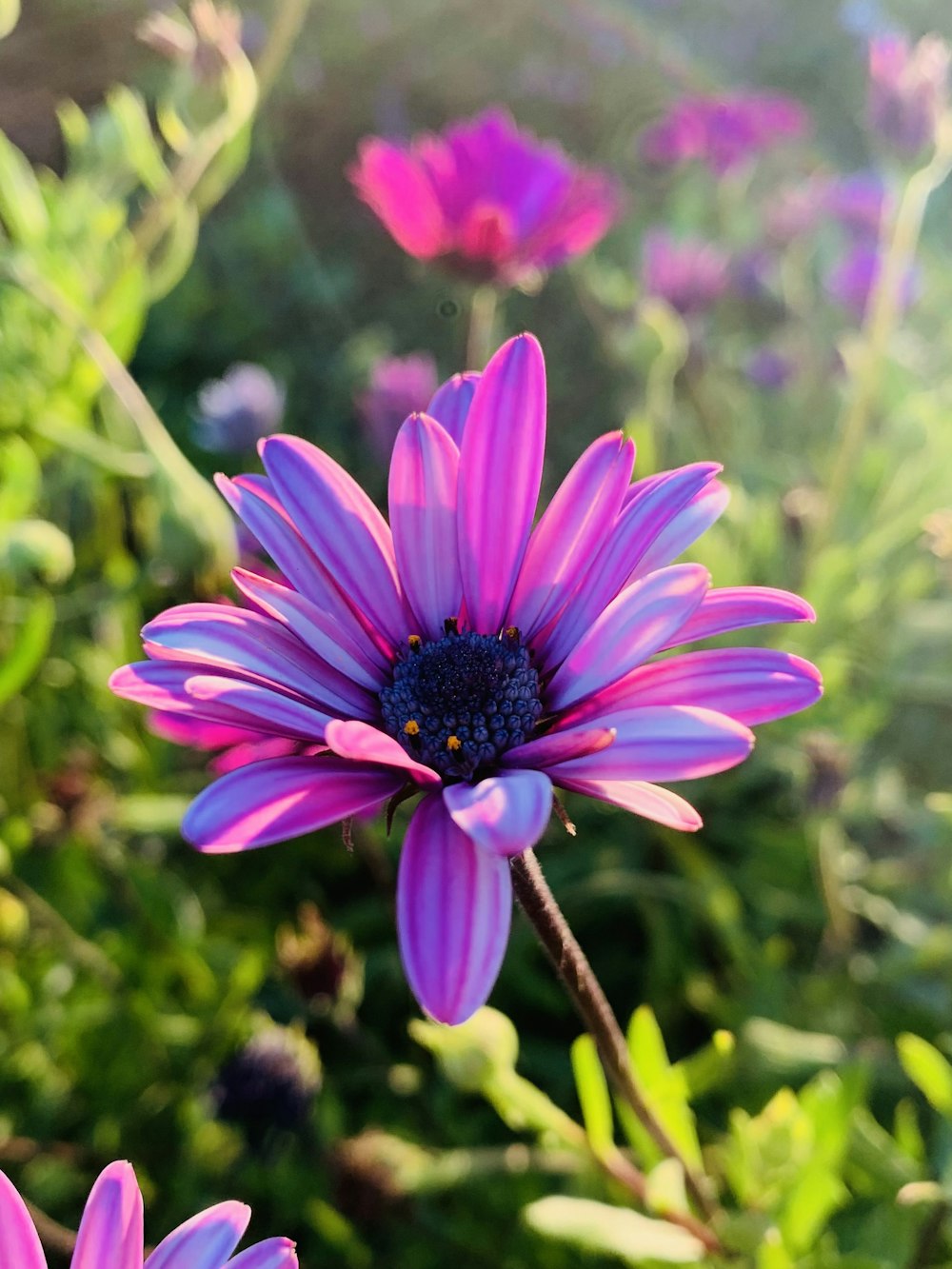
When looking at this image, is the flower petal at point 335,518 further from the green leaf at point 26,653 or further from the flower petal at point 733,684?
the green leaf at point 26,653

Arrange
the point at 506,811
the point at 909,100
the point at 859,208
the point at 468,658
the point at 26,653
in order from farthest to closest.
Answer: the point at 859,208 → the point at 909,100 → the point at 26,653 → the point at 468,658 → the point at 506,811

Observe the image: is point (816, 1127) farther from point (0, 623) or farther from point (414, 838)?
point (0, 623)

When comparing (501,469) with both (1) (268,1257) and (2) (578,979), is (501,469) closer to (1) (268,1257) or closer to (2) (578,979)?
(2) (578,979)

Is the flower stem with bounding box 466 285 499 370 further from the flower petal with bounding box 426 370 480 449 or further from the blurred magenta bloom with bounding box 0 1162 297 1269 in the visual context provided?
the blurred magenta bloom with bounding box 0 1162 297 1269

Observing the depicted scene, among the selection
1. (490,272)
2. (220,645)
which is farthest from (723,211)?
(220,645)

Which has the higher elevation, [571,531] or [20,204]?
[20,204]

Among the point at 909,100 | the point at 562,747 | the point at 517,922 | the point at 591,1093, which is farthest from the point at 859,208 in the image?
the point at 562,747

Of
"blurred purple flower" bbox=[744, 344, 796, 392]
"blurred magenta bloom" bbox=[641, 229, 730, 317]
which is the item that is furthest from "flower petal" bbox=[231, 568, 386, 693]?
"blurred purple flower" bbox=[744, 344, 796, 392]
